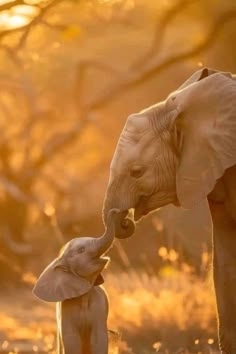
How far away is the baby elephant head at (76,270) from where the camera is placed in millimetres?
3721

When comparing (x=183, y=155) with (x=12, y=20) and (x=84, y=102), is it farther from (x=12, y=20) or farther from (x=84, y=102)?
(x=84, y=102)

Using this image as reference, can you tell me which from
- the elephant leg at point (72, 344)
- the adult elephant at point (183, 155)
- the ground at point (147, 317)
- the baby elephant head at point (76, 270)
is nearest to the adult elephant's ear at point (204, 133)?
the adult elephant at point (183, 155)

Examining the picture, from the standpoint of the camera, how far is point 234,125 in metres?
3.58

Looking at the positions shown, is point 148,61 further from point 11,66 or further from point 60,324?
point 60,324

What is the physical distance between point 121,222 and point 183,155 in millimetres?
316

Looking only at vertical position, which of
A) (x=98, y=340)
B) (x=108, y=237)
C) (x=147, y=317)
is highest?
(x=147, y=317)

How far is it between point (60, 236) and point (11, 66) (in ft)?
6.08

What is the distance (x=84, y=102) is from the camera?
10.2m

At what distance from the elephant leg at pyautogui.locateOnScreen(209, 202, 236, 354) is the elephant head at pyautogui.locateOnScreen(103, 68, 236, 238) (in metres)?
0.16

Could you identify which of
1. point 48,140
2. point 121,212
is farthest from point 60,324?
point 48,140

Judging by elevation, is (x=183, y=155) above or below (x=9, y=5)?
below

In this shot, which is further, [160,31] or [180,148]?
[160,31]

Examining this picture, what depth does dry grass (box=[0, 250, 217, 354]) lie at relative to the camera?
7676 millimetres

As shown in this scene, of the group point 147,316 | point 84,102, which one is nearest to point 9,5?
point 84,102
